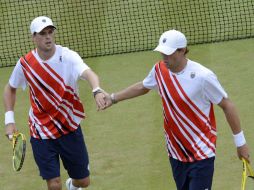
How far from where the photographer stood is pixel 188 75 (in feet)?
26.1

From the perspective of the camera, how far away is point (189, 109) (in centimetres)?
799

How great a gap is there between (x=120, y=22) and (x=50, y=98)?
26.7 feet

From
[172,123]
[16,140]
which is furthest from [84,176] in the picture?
[172,123]

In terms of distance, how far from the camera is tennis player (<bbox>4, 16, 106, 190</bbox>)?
918cm

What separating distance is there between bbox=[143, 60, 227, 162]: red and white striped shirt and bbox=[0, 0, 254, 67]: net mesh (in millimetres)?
7756

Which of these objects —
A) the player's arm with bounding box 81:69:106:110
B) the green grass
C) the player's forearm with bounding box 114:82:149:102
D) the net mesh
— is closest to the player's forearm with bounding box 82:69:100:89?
the player's arm with bounding box 81:69:106:110

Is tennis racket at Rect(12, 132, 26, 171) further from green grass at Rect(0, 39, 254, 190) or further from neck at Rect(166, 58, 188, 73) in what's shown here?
neck at Rect(166, 58, 188, 73)

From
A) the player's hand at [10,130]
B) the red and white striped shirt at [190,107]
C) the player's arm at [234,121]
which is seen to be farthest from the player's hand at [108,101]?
the player's hand at [10,130]

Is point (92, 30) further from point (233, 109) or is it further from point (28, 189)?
point (233, 109)

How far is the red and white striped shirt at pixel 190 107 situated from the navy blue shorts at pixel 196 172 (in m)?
0.07

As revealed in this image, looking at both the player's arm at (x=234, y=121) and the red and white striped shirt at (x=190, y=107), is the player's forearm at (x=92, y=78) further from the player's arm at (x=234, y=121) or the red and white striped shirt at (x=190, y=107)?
the player's arm at (x=234, y=121)

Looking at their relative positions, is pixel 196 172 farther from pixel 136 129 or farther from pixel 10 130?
pixel 136 129

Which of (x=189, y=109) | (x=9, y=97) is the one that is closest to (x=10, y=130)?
(x=9, y=97)

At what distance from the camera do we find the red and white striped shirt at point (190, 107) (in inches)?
310
